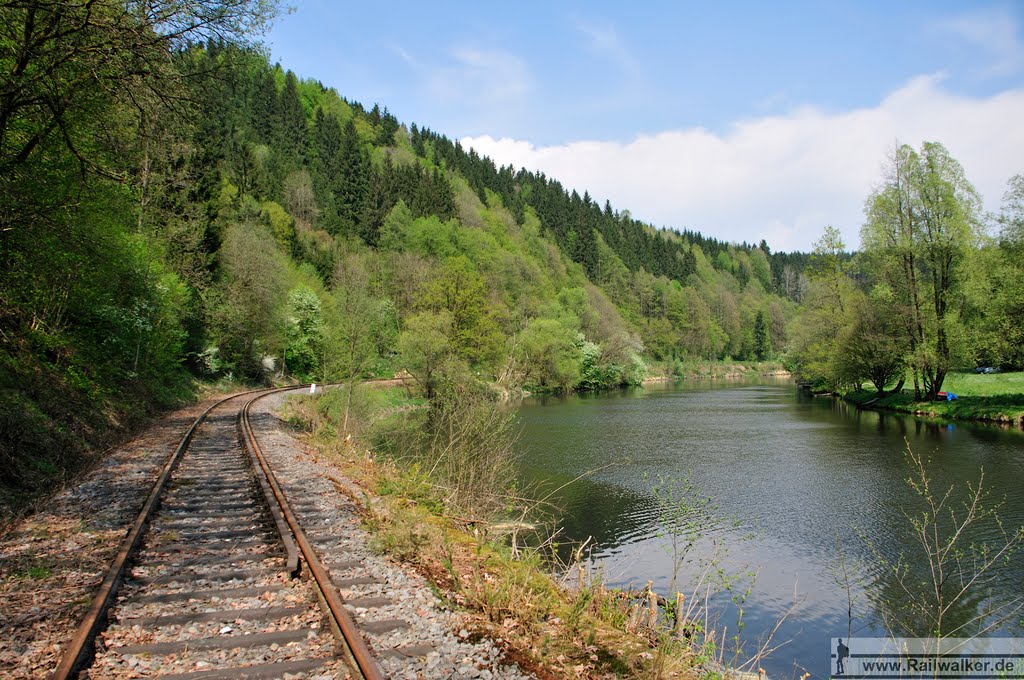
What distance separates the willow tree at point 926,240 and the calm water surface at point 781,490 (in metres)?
5.44

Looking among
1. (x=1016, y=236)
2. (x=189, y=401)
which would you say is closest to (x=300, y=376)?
(x=189, y=401)

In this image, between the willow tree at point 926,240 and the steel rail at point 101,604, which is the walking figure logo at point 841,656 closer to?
the steel rail at point 101,604

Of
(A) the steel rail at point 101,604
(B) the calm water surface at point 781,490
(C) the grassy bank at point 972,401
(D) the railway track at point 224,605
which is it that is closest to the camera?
(A) the steel rail at point 101,604

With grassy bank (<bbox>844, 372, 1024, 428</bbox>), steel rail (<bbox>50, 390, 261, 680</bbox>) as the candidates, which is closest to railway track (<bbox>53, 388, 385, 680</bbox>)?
steel rail (<bbox>50, 390, 261, 680</bbox>)

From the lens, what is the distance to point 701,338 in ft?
370

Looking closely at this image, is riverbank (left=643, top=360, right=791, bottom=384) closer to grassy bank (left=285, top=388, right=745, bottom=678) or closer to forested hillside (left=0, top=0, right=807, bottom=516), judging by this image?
forested hillside (left=0, top=0, right=807, bottom=516)

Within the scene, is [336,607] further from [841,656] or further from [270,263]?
[270,263]

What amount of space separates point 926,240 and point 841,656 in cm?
3545

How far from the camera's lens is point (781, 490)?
18203mm

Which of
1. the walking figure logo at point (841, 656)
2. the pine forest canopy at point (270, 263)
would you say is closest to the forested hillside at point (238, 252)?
the pine forest canopy at point (270, 263)

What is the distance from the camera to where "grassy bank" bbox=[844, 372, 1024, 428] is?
31.5m

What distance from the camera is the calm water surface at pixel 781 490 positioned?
1065cm

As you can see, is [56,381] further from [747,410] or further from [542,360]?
[542,360]

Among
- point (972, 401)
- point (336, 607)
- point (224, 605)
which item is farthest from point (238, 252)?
point (972, 401)
